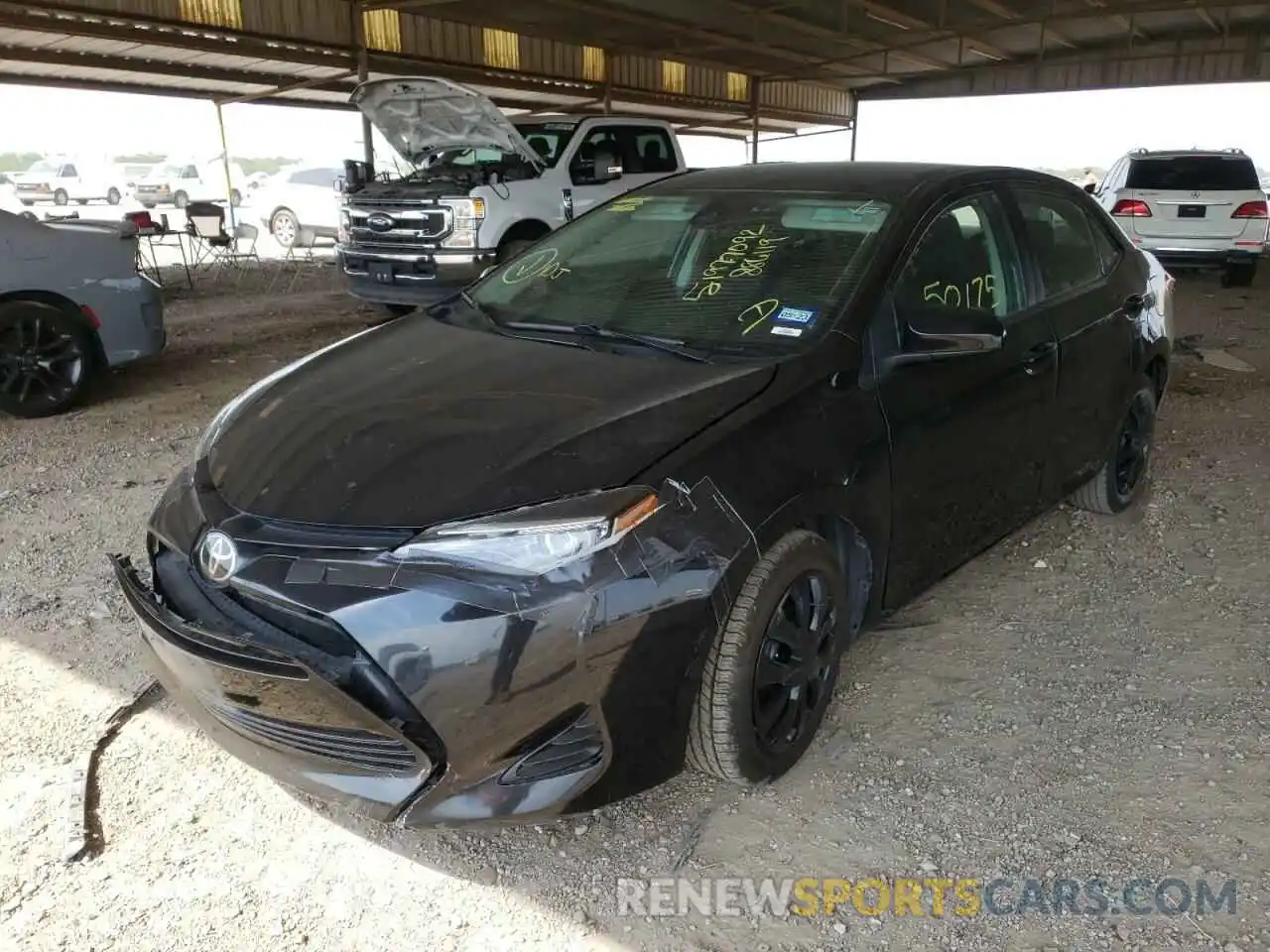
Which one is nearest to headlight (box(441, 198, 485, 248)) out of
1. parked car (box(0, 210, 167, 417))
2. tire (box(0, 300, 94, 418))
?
parked car (box(0, 210, 167, 417))

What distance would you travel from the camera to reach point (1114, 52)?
23.4 meters

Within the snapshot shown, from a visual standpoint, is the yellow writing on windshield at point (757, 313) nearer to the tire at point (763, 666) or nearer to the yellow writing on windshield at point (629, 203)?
the tire at point (763, 666)

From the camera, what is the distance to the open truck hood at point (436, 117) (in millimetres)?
8438

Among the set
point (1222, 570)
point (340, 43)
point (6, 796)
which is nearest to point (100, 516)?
point (6, 796)

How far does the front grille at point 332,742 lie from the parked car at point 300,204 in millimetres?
16099

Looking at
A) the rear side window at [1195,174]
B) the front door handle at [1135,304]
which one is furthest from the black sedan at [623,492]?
the rear side window at [1195,174]

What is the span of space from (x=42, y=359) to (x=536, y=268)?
13.9 ft

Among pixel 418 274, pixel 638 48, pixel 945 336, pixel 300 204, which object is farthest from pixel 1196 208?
pixel 300 204

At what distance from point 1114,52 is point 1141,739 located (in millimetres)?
25548

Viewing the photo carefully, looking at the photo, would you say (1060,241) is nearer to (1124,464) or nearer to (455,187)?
(1124,464)

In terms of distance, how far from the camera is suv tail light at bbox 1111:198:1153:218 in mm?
11594

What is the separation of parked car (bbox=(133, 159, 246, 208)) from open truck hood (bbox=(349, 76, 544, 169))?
17.9 m

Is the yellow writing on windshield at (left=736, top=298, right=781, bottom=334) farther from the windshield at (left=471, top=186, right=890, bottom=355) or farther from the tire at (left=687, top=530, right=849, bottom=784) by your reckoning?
the tire at (left=687, top=530, right=849, bottom=784)

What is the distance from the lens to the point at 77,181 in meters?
27.3
